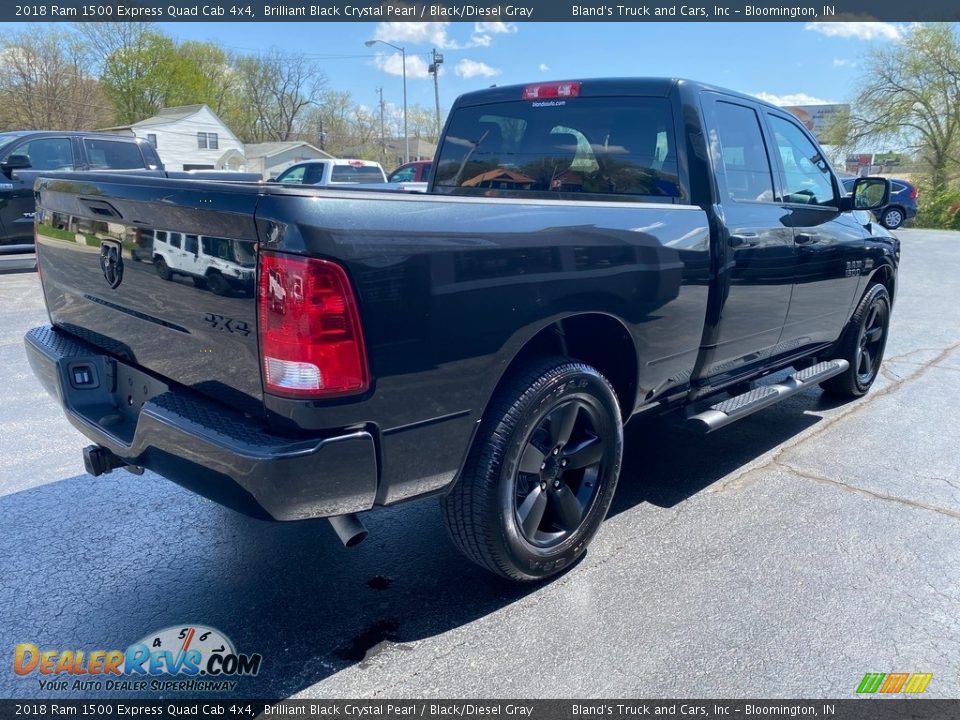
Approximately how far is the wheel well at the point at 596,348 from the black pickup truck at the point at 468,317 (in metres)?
0.01

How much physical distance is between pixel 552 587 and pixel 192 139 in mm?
57049

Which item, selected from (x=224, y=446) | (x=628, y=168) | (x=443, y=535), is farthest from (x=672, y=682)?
(x=628, y=168)

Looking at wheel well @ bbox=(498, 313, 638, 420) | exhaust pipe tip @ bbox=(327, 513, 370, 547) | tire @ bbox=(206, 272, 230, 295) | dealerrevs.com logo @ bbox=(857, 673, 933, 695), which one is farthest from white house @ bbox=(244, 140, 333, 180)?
dealerrevs.com logo @ bbox=(857, 673, 933, 695)

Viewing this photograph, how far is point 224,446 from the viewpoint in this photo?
6.64 feet

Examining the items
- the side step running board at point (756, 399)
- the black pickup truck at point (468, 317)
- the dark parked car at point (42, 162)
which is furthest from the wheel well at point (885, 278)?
the dark parked car at point (42, 162)

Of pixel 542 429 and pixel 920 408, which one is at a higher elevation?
pixel 542 429

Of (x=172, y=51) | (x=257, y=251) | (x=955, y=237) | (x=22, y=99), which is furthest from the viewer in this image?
(x=172, y=51)

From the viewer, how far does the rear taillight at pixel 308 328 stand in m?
1.94

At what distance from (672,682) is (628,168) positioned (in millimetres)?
2452

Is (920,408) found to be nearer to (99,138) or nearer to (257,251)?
(257,251)

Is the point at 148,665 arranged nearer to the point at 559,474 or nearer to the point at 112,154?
the point at 559,474

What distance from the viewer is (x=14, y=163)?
9.73 m

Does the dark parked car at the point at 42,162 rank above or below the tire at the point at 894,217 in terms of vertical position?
above

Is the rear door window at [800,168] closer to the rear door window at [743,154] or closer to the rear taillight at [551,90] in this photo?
the rear door window at [743,154]
